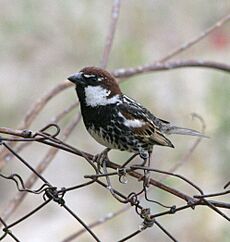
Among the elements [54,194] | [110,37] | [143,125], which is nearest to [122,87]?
[110,37]

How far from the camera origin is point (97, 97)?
169cm

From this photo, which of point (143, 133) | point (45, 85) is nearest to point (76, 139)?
point (45, 85)

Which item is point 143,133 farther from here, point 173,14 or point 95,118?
point 173,14

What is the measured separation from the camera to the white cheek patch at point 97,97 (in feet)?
5.46

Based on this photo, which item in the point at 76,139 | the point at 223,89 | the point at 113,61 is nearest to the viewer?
the point at 223,89

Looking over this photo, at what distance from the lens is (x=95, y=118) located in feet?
5.42

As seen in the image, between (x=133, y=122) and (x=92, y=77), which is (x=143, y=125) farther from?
(x=92, y=77)

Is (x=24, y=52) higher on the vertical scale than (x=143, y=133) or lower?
higher

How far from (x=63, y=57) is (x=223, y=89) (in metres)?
1.20

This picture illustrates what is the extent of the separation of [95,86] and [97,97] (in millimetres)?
40

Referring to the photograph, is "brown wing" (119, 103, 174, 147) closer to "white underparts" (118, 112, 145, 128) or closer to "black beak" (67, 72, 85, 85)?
"white underparts" (118, 112, 145, 128)

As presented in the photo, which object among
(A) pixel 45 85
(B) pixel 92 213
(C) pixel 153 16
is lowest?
(B) pixel 92 213

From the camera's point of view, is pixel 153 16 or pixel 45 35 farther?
pixel 153 16

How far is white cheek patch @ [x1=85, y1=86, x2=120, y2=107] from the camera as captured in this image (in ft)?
5.46
